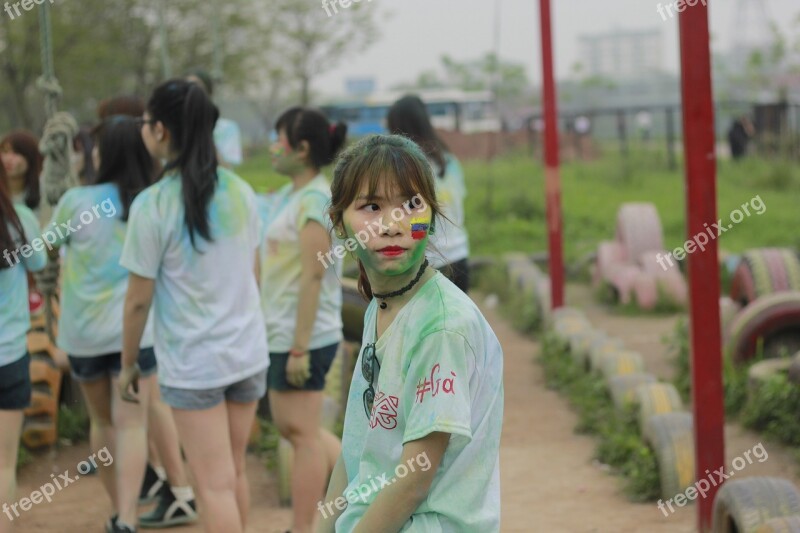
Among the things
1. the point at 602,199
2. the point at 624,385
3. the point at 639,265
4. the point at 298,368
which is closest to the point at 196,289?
the point at 298,368

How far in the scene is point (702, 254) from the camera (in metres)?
4.34

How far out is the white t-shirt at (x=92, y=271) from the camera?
15.8 ft

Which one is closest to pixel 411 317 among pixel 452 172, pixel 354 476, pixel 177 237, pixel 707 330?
pixel 354 476

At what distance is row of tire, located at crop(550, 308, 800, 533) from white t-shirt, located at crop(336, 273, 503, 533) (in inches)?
63.3

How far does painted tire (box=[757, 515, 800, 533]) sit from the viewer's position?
3506 millimetres

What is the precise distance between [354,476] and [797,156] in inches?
748

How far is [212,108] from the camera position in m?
4.14

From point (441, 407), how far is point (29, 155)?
14.6ft

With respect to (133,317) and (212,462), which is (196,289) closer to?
(133,317)

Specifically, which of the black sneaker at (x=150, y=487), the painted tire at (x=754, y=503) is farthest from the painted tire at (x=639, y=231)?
the painted tire at (x=754, y=503)

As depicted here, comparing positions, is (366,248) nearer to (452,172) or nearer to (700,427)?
(700,427)

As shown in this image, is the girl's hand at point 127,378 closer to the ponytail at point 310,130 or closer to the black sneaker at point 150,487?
the ponytail at point 310,130
